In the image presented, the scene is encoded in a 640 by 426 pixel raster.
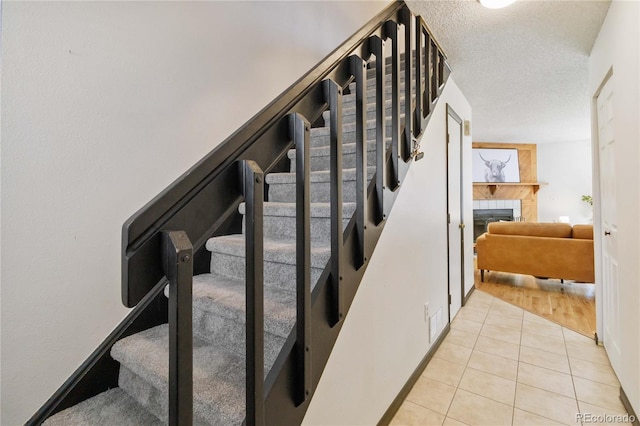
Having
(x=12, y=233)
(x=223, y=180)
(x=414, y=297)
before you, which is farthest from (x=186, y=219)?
(x=414, y=297)

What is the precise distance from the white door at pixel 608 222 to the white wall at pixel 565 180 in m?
6.26

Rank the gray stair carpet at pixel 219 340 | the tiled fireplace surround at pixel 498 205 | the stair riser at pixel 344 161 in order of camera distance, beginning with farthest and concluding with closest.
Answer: the tiled fireplace surround at pixel 498 205 < the stair riser at pixel 344 161 < the gray stair carpet at pixel 219 340

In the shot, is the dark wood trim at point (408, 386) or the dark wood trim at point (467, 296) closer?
the dark wood trim at point (408, 386)

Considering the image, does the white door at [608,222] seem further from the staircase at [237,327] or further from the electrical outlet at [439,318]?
the staircase at [237,327]

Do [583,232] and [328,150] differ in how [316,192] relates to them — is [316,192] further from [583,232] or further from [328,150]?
[583,232]

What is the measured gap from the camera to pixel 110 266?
130 centimetres

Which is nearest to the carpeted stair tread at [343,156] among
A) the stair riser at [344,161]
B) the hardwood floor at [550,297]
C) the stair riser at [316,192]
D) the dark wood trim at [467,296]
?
the stair riser at [344,161]

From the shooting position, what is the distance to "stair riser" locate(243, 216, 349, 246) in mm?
1368

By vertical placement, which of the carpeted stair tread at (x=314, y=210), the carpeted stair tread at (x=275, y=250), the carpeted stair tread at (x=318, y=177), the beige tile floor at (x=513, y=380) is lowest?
the beige tile floor at (x=513, y=380)

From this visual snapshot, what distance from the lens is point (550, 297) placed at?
3.91 meters

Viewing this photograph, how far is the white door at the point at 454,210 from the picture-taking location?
3.08m

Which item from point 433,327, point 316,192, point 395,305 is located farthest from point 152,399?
point 433,327

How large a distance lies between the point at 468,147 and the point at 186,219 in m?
4.21

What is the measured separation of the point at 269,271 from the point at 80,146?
886 mm
